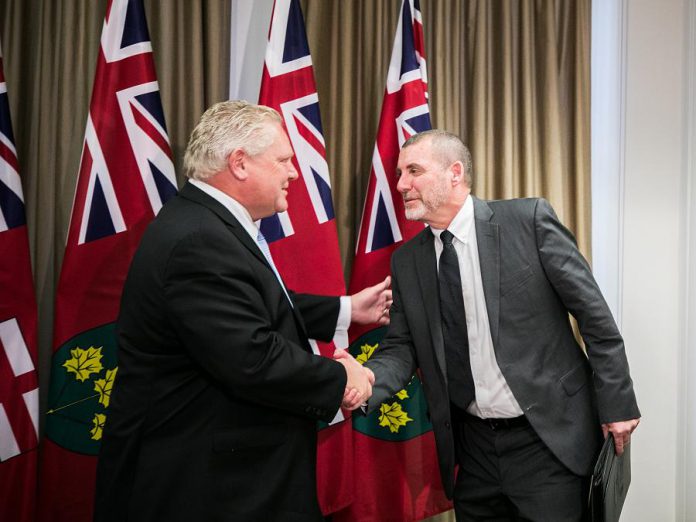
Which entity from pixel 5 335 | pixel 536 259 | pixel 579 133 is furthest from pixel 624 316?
pixel 5 335

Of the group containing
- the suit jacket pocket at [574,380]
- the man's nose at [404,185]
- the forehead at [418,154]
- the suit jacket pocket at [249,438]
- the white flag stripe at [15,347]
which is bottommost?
the suit jacket pocket at [574,380]

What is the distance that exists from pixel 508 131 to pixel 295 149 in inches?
40.9

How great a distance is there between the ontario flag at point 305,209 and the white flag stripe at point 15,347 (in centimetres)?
91

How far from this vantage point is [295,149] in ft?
8.04

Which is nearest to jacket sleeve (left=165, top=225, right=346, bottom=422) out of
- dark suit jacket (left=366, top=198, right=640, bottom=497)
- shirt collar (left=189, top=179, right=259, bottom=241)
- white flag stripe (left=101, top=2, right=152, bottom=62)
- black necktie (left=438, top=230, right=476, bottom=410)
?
shirt collar (left=189, top=179, right=259, bottom=241)

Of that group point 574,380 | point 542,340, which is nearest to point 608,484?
point 574,380

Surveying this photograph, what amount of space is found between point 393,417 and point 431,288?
70 centimetres

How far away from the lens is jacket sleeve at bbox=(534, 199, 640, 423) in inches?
77.8

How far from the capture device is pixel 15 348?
7.26 feet

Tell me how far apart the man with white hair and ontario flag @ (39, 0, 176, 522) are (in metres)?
0.61

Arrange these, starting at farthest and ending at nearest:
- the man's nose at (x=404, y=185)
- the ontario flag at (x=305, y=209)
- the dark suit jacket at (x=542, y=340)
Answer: the ontario flag at (x=305, y=209) < the man's nose at (x=404, y=185) < the dark suit jacket at (x=542, y=340)

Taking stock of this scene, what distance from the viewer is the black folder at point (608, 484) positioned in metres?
1.75

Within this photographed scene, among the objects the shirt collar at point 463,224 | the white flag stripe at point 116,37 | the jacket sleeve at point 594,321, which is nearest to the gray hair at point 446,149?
the shirt collar at point 463,224

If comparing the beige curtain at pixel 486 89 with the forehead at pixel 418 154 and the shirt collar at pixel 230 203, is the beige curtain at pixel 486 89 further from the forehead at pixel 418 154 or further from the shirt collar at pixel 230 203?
the shirt collar at pixel 230 203
